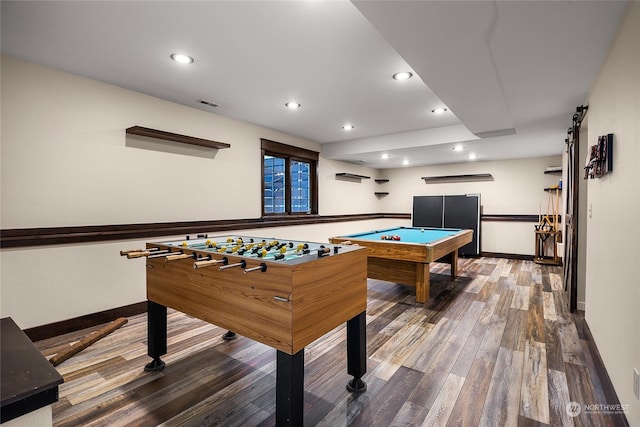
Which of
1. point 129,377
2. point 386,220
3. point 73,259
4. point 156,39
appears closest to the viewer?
point 129,377

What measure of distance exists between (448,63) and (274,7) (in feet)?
4.09

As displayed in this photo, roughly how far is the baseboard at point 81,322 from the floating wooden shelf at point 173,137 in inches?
71.3

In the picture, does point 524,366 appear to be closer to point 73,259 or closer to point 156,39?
point 156,39

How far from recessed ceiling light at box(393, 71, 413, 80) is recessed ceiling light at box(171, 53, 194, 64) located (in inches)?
70.4

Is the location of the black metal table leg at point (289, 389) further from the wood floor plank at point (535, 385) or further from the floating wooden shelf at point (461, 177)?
the floating wooden shelf at point (461, 177)

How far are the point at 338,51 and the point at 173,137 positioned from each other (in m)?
2.13

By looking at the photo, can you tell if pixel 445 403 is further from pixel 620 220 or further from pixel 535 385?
pixel 620 220

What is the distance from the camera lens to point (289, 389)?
1422mm

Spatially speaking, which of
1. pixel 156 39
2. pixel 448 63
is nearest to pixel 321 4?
pixel 448 63

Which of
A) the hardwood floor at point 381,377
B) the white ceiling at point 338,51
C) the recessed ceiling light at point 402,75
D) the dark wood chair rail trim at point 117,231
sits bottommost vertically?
the hardwood floor at point 381,377

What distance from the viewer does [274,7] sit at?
5.99ft

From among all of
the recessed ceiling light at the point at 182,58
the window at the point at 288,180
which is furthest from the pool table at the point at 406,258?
the recessed ceiling light at the point at 182,58

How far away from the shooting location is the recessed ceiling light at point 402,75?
277 centimetres

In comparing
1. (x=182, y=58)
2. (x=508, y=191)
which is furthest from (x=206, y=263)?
(x=508, y=191)
